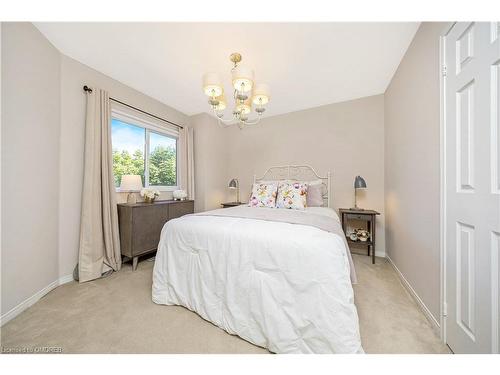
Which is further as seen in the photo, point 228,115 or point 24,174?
point 228,115

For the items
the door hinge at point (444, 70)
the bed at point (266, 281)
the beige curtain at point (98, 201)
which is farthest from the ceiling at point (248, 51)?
the bed at point (266, 281)

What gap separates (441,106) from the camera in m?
1.24

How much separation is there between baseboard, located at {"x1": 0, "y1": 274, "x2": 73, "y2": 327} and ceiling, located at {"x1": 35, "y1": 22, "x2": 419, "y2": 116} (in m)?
2.44

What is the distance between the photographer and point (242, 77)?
4.92ft

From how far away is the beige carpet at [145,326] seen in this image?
1.17 m

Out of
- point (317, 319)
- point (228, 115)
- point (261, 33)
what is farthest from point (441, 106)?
point (228, 115)

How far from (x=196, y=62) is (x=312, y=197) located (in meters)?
2.32

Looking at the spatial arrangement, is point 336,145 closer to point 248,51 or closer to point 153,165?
point 248,51

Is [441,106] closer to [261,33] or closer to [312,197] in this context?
[261,33]

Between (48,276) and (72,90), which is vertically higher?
(72,90)
